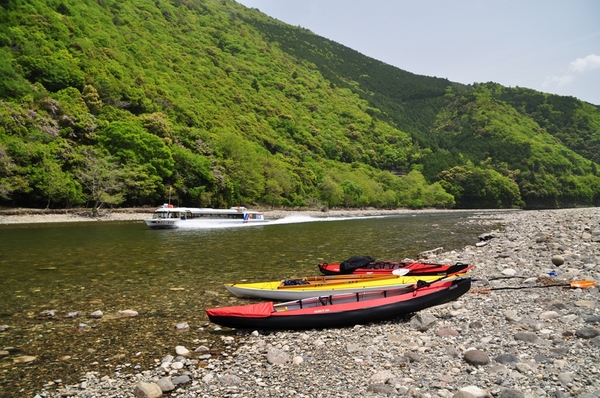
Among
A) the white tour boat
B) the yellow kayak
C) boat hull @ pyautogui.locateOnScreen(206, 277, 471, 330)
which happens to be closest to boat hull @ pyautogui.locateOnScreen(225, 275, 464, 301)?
the yellow kayak

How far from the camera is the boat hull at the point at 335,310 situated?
9.42 meters

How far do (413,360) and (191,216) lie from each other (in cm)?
4721

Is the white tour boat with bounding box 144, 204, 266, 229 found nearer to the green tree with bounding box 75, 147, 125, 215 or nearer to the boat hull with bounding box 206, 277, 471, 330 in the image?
the green tree with bounding box 75, 147, 125, 215

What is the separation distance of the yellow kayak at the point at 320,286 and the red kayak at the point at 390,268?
2.04 m

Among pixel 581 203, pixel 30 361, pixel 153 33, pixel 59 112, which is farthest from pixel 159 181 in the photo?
pixel 581 203

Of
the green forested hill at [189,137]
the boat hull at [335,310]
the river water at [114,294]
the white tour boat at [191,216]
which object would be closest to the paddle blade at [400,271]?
the boat hull at [335,310]

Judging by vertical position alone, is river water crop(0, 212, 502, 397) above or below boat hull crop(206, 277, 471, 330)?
below

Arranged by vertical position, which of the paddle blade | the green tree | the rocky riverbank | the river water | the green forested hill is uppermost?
the green forested hill

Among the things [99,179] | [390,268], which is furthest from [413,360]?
[99,179]

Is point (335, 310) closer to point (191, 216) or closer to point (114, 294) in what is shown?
point (114, 294)

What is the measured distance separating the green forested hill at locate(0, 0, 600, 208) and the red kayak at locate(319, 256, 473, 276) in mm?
52581

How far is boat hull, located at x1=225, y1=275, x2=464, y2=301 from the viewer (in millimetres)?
11156

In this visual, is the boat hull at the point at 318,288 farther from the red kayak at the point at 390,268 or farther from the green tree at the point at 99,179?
the green tree at the point at 99,179

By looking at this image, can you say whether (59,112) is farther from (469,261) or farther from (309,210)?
(469,261)
